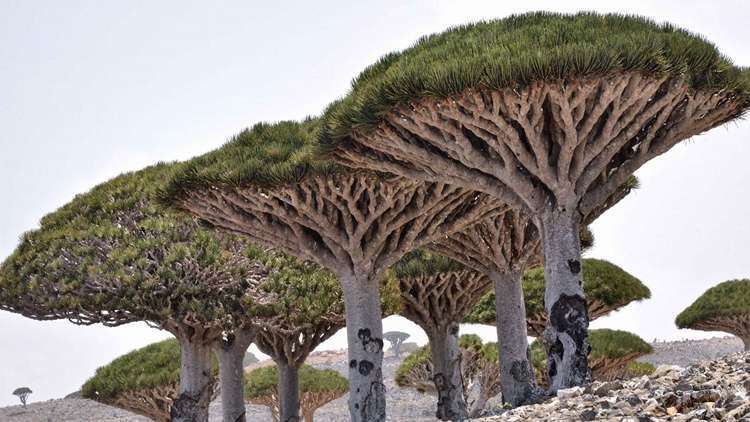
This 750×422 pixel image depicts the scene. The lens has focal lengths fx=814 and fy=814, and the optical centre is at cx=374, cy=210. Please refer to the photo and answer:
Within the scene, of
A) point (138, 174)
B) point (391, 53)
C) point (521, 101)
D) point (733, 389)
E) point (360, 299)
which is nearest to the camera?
point (733, 389)

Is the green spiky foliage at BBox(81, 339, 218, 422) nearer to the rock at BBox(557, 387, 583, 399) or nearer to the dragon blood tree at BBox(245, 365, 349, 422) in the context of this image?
the dragon blood tree at BBox(245, 365, 349, 422)

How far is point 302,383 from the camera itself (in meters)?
30.6

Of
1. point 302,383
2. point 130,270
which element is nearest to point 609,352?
point 302,383

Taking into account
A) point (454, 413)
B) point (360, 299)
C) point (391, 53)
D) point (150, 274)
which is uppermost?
point (391, 53)

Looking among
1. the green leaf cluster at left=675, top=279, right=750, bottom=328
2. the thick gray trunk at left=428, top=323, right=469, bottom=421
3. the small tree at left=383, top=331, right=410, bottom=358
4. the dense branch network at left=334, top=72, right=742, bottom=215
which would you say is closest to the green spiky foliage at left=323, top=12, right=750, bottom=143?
the dense branch network at left=334, top=72, right=742, bottom=215

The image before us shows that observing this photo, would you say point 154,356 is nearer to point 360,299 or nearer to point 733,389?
point 360,299

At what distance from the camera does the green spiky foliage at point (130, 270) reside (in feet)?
53.6

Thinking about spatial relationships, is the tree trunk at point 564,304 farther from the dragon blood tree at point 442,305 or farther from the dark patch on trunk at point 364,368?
the dragon blood tree at point 442,305

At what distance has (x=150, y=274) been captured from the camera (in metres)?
16.6

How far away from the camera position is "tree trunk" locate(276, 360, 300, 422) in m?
19.5

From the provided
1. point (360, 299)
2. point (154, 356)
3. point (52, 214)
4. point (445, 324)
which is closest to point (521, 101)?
point (360, 299)

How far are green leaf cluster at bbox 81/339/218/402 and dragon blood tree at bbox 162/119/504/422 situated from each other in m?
11.2

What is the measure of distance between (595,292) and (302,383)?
11844mm

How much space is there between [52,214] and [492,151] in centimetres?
1214
